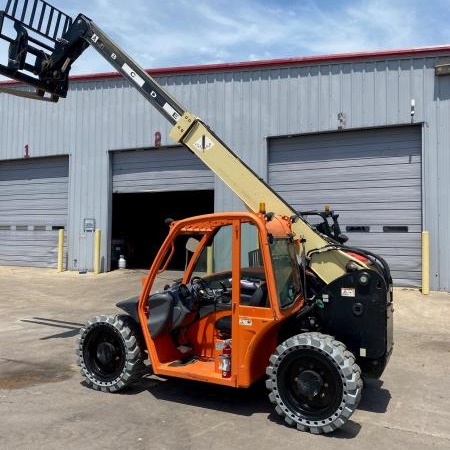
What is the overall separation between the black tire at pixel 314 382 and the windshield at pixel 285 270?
44 centimetres

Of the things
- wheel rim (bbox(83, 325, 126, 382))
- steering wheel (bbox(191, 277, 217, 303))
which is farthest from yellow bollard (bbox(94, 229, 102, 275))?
steering wheel (bbox(191, 277, 217, 303))

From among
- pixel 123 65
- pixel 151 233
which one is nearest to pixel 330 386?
pixel 123 65

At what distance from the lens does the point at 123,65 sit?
269 inches

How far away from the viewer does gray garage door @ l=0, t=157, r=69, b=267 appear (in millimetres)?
17453

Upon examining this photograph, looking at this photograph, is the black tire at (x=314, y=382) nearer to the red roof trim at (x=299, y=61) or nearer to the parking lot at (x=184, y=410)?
the parking lot at (x=184, y=410)

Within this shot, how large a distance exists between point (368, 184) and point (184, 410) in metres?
9.07

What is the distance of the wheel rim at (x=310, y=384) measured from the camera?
4371 mm

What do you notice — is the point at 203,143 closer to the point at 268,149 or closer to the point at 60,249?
the point at 268,149

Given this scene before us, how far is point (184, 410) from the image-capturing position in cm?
493

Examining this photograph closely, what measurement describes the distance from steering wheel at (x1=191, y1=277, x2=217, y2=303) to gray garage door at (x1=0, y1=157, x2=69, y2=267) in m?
12.6

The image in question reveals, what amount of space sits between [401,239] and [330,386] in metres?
8.56

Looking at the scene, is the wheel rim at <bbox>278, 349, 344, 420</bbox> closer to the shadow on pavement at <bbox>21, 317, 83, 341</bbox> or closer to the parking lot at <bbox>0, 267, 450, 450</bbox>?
the parking lot at <bbox>0, 267, 450, 450</bbox>

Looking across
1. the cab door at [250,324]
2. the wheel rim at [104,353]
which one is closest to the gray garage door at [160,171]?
the wheel rim at [104,353]

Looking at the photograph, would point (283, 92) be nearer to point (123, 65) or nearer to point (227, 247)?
point (123, 65)
